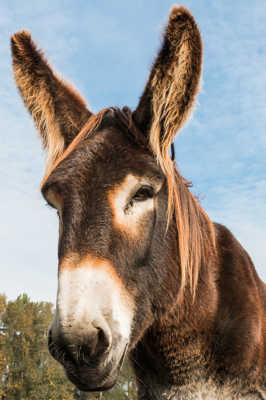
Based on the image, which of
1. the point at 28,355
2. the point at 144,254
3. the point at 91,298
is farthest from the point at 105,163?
the point at 28,355

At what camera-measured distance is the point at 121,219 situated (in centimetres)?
269

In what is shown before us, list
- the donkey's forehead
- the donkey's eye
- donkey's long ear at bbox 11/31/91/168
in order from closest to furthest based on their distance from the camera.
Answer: the donkey's forehead → the donkey's eye → donkey's long ear at bbox 11/31/91/168

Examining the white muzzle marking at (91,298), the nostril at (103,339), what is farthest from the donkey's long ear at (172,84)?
the nostril at (103,339)

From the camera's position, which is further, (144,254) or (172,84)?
(172,84)

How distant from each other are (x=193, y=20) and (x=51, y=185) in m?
1.60

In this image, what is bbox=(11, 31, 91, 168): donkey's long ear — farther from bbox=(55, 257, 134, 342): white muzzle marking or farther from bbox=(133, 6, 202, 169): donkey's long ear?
bbox=(55, 257, 134, 342): white muzzle marking

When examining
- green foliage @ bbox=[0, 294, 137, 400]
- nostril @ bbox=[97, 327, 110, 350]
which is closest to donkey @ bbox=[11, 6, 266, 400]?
nostril @ bbox=[97, 327, 110, 350]

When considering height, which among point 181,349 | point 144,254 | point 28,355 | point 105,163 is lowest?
point 28,355

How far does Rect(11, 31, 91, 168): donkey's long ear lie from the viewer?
3.69 meters

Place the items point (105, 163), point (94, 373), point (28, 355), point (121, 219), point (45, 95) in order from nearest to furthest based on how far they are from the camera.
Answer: point (94, 373) → point (121, 219) → point (105, 163) → point (45, 95) → point (28, 355)

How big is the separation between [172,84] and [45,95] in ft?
4.25

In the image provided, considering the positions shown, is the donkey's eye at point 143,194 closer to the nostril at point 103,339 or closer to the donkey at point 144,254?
the donkey at point 144,254

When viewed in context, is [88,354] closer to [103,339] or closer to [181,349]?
[103,339]

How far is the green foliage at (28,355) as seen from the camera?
131 feet
